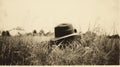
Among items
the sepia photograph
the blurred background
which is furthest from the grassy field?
the blurred background

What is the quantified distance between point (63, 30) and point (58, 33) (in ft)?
0.18

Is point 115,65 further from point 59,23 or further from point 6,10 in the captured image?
point 6,10

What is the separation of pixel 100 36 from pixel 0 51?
0.94 m

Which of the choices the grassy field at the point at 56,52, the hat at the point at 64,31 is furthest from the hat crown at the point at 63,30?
the grassy field at the point at 56,52

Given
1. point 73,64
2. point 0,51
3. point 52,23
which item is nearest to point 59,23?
point 52,23

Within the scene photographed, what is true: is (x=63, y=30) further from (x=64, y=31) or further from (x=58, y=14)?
(x=58, y=14)

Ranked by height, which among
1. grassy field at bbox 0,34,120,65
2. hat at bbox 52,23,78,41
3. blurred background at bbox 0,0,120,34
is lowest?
grassy field at bbox 0,34,120,65

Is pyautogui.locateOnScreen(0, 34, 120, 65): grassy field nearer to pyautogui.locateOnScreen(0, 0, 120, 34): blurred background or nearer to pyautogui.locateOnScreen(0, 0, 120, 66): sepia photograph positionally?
pyautogui.locateOnScreen(0, 0, 120, 66): sepia photograph

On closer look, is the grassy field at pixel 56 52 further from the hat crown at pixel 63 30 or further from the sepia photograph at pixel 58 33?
the hat crown at pixel 63 30

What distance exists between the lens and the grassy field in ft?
6.42

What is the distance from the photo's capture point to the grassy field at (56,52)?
6.42 ft

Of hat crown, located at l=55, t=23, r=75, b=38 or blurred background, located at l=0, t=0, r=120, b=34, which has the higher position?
blurred background, located at l=0, t=0, r=120, b=34

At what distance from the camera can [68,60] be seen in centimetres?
199

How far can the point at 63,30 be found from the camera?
1.99m
